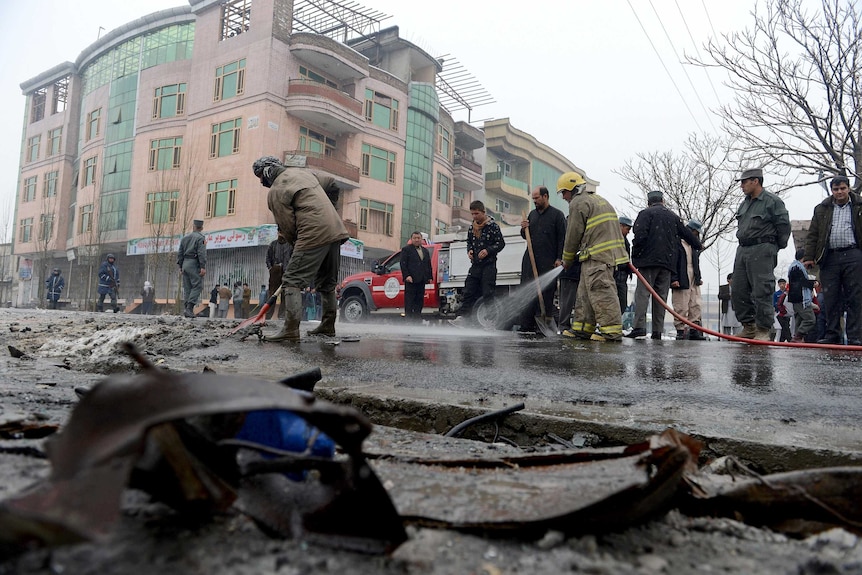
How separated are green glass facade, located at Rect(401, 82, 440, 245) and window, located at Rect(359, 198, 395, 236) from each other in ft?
3.33

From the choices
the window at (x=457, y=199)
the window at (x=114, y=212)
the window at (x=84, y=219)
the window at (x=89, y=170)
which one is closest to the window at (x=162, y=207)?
the window at (x=114, y=212)

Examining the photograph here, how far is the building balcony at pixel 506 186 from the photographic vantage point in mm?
41938

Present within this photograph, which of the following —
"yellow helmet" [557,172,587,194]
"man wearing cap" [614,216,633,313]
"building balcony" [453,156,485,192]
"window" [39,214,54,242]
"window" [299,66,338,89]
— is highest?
"window" [299,66,338,89]

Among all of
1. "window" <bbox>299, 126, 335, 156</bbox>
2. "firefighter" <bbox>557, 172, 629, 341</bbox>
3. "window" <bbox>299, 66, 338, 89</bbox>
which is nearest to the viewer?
"firefighter" <bbox>557, 172, 629, 341</bbox>

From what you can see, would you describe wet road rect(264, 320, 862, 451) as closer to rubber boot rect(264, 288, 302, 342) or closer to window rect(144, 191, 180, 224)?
rubber boot rect(264, 288, 302, 342)

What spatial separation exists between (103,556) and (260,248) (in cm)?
2712

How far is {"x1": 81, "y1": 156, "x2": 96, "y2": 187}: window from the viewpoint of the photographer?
3306 cm

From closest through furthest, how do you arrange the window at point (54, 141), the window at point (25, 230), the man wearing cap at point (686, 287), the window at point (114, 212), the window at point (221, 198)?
the man wearing cap at point (686, 287) → the window at point (221, 198) → the window at point (114, 212) → the window at point (54, 141) → the window at point (25, 230)

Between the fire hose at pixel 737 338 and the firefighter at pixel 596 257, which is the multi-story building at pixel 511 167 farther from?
the firefighter at pixel 596 257

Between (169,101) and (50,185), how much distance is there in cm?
1385

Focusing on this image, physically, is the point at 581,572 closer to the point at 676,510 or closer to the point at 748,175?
the point at 676,510

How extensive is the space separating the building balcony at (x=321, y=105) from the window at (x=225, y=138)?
2.85m

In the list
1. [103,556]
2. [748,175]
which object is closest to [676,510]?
[103,556]

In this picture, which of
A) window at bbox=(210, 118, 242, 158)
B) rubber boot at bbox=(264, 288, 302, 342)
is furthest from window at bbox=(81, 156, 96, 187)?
rubber boot at bbox=(264, 288, 302, 342)
